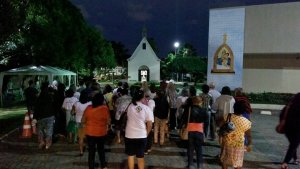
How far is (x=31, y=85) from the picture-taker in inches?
632

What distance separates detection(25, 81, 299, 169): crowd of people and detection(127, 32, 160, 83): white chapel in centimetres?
4337

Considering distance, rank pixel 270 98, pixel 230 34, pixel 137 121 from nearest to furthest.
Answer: pixel 137 121 < pixel 230 34 < pixel 270 98

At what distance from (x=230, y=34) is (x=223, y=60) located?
168cm

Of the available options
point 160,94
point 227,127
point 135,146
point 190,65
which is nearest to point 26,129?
point 160,94

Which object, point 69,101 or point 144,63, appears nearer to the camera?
point 69,101

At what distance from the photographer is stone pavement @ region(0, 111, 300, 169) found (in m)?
9.10

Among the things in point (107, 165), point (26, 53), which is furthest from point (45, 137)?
point (26, 53)

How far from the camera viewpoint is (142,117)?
7289 mm

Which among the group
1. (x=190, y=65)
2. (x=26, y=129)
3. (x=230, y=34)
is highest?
(x=230, y=34)

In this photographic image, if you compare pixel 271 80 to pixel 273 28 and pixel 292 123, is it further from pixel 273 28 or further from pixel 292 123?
pixel 292 123

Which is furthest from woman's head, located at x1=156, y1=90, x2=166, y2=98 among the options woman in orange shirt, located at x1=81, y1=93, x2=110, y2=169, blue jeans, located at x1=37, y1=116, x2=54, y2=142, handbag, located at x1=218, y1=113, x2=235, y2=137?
handbag, located at x1=218, y1=113, x2=235, y2=137

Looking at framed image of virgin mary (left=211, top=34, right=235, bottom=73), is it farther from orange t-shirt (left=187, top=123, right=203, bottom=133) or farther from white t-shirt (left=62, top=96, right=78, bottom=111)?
orange t-shirt (left=187, top=123, right=203, bottom=133)

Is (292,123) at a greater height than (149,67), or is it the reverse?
(149,67)

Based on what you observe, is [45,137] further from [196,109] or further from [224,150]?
[224,150]
